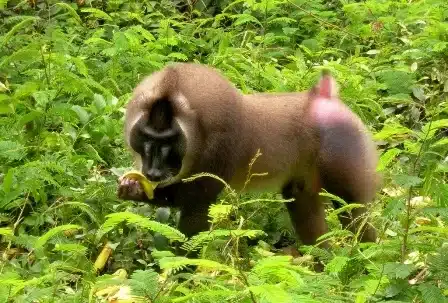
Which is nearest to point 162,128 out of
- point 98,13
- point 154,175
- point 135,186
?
point 154,175

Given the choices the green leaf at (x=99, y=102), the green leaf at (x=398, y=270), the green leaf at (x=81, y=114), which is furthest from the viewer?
the green leaf at (x=99, y=102)

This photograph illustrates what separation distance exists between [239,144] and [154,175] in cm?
73

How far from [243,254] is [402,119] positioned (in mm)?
3606

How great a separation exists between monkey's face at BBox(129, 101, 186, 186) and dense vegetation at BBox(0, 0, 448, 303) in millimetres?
370

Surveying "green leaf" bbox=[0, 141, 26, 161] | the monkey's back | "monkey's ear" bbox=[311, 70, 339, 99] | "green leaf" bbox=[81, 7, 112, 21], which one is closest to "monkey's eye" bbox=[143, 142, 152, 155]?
the monkey's back

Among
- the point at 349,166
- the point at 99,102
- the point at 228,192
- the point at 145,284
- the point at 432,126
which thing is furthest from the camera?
the point at 99,102

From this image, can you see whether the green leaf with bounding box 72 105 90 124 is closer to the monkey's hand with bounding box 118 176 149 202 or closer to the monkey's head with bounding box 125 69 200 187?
the monkey's head with bounding box 125 69 200 187

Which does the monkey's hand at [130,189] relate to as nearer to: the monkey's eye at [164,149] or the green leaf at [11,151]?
the monkey's eye at [164,149]

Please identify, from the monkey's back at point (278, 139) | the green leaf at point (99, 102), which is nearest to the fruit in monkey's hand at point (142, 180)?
the monkey's back at point (278, 139)

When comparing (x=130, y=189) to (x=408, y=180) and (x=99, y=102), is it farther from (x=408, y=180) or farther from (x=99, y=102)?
(x=408, y=180)

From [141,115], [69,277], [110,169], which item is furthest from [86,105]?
[69,277]

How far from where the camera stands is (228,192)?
5207mm

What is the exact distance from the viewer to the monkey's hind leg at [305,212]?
297 inches

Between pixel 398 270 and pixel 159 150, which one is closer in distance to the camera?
pixel 398 270
